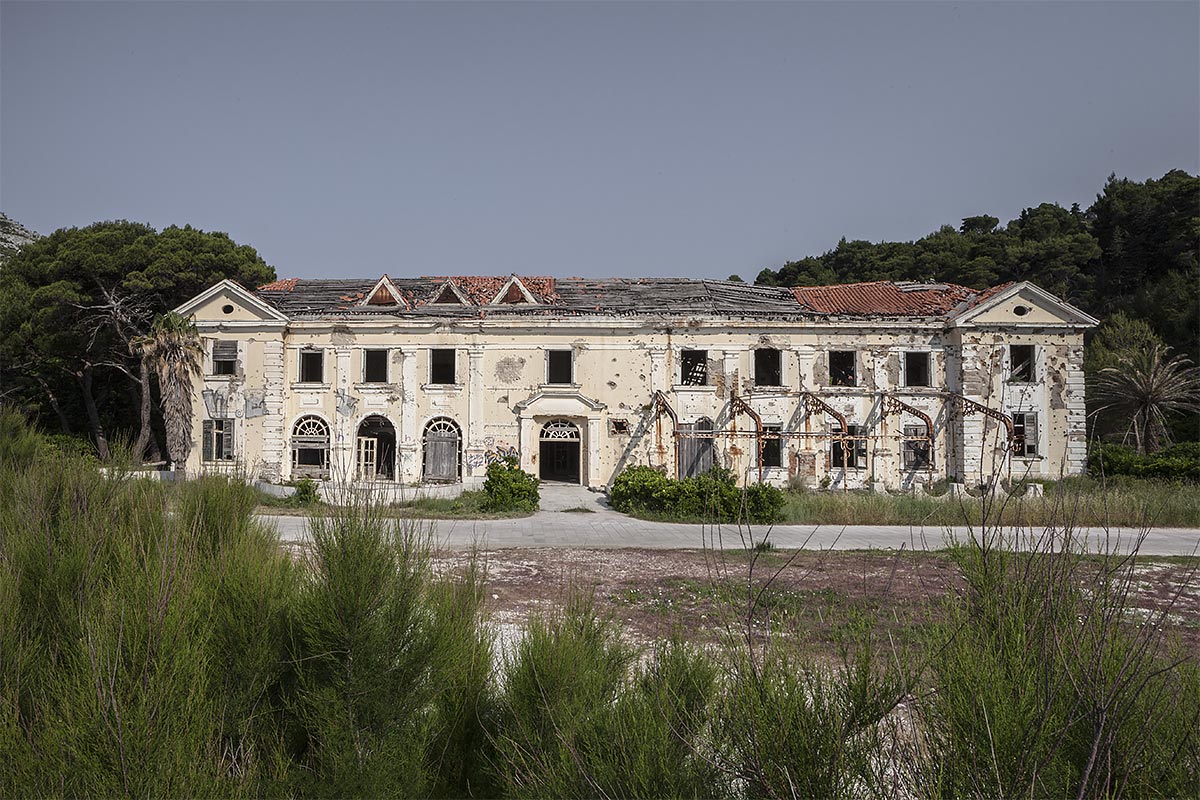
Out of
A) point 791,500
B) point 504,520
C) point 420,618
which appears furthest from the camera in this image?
point 791,500

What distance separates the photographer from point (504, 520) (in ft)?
57.0

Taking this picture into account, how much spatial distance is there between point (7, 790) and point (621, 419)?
75.8ft

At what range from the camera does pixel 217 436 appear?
25.5m

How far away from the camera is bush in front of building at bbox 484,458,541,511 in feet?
61.5

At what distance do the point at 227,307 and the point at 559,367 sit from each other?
1265cm

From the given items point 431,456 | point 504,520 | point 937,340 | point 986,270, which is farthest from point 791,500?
point 986,270

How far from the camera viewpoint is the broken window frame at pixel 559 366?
25.7 m

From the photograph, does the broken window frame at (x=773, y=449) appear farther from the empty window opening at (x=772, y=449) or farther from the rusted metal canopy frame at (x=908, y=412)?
the rusted metal canopy frame at (x=908, y=412)

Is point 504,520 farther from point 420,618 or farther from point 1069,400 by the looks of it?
point 1069,400

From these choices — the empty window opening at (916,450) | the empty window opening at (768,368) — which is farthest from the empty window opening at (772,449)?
the empty window opening at (916,450)

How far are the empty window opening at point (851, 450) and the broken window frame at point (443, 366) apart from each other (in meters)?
14.5

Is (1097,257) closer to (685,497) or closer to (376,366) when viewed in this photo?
(685,497)

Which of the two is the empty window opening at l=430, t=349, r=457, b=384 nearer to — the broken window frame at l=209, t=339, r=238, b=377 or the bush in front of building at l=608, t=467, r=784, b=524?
the broken window frame at l=209, t=339, r=238, b=377

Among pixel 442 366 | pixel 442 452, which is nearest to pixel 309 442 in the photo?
pixel 442 452
